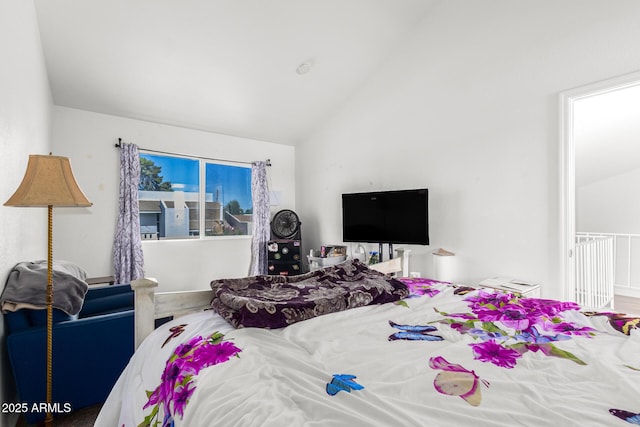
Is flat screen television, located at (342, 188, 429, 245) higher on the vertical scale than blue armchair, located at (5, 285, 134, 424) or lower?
higher

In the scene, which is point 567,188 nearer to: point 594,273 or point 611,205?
point 594,273

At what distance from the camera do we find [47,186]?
156cm

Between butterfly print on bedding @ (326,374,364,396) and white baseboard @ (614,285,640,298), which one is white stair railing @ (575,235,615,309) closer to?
white baseboard @ (614,285,640,298)

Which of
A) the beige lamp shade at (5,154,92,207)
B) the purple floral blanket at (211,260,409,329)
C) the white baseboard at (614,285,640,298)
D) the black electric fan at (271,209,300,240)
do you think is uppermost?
the beige lamp shade at (5,154,92,207)

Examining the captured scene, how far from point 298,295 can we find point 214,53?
2.71 m

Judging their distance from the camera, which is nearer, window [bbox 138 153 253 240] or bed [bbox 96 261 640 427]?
bed [bbox 96 261 640 427]

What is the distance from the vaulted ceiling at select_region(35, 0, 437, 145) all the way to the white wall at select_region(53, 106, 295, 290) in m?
0.18

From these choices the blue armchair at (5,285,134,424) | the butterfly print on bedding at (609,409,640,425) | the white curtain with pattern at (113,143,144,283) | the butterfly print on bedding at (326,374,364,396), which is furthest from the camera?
the white curtain with pattern at (113,143,144,283)

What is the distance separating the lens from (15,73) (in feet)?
5.64

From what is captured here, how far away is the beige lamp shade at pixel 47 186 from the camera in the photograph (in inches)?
58.9

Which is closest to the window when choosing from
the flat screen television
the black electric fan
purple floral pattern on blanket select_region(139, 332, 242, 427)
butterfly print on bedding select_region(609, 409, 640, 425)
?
the black electric fan

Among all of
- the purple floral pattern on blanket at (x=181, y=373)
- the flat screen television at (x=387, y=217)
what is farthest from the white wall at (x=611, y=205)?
the purple floral pattern on blanket at (x=181, y=373)

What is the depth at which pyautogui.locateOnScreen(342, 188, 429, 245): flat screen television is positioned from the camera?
3191 mm

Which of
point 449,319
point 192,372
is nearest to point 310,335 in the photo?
point 192,372
